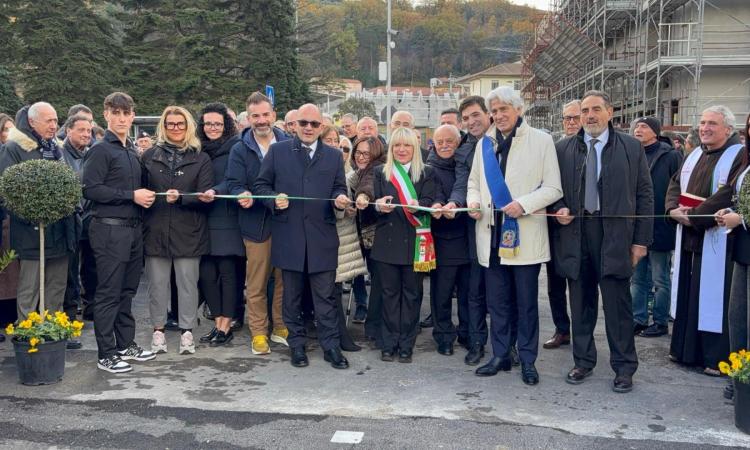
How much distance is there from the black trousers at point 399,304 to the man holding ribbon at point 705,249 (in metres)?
2.35

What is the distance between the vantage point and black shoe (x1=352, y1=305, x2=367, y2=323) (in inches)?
312

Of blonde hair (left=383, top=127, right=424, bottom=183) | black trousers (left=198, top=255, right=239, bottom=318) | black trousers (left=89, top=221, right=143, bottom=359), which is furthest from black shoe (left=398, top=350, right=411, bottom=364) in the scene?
black trousers (left=89, top=221, right=143, bottom=359)

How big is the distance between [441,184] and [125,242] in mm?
2828

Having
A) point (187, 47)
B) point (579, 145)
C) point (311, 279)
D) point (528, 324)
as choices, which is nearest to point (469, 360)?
point (528, 324)

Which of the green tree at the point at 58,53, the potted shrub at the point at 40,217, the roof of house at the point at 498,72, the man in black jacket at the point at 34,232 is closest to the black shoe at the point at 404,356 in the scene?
the potted shrub at the point at 40,217

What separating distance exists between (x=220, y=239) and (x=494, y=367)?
108 inches

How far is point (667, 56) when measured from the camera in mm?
23969

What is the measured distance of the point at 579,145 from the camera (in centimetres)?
573

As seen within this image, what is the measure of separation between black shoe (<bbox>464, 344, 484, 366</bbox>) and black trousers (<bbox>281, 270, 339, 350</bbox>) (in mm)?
1173

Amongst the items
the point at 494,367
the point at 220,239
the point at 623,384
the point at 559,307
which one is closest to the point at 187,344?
the point at 220,239

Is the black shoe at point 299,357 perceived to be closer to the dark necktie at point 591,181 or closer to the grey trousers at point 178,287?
the grey trousers at point 178,287

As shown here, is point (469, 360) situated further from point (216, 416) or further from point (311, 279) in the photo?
point (216, 416)

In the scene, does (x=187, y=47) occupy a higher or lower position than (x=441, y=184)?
higher

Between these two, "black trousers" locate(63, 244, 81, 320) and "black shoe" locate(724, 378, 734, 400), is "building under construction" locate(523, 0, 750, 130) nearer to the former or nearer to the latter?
"black shoe" locate(724, 378, 734, 400)
